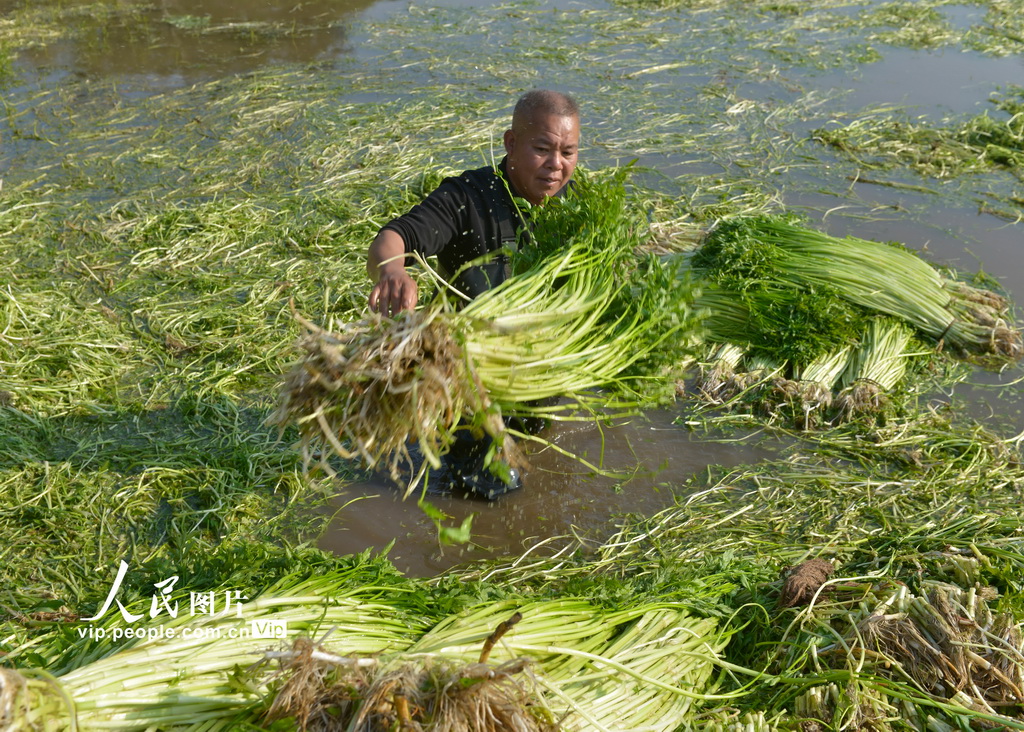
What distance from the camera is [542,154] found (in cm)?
445

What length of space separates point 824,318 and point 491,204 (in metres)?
2.22

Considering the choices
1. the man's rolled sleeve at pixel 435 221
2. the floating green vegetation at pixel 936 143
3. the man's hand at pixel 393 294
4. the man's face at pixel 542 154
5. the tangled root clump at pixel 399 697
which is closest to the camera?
the tangled root clump at pixel 399 697

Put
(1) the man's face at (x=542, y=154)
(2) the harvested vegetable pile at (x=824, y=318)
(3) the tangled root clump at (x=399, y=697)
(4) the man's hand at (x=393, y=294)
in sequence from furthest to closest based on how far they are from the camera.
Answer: (2) the harvested vegetable pile at (x=824, y=318), (1) the man's face at (x=542, y=154), (4) the man's hand at (x=393, y=294), (3) the tangled root clump at (x=399, y=697)

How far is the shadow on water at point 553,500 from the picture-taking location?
4285 millimetres

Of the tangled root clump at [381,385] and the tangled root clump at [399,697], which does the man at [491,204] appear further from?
the tangled root clump at [399,697]

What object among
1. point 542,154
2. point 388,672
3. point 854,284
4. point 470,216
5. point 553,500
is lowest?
point 553,500

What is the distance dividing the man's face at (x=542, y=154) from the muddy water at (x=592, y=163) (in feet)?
4.54

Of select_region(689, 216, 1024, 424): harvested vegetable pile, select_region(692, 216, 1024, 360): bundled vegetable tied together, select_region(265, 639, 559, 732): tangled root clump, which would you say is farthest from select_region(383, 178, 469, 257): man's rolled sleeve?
select_region(265, 639, 559, 732): tangled root clump

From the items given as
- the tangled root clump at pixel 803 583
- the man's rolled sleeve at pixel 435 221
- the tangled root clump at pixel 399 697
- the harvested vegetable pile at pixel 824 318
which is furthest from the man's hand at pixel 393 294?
the harvested vegetable pile at pixel 824 318

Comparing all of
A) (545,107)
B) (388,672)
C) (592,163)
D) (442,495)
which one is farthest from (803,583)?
(592,163)

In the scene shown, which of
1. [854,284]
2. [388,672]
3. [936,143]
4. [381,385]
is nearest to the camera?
[388,672]

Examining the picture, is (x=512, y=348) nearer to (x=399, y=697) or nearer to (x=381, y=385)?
(x=381, y=385)

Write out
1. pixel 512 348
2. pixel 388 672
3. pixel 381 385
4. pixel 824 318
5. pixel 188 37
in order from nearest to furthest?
pixel 388 672, pixel 381 385, pixel 512 348, pixel 824 318, pixel 188 37

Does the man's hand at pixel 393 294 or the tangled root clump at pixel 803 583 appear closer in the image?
the man's hand at pixel 393 294
